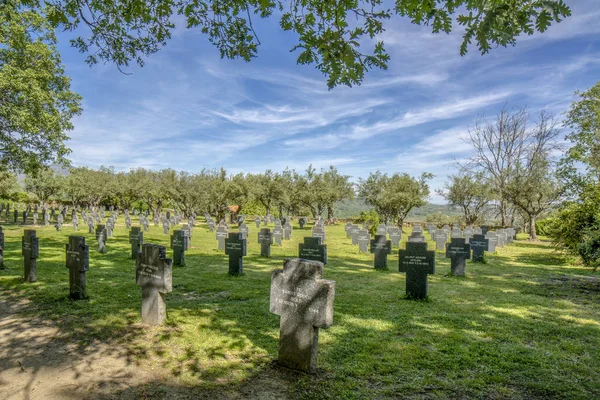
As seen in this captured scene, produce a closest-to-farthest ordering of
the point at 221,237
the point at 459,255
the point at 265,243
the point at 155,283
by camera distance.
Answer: the point at 155,283 → the point at 459,255 → the point at 265,243 → the point at 221,237

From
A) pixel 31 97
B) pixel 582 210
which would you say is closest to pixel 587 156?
pixel 582 210

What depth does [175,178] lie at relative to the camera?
142 ft

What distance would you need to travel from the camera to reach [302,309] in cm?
394

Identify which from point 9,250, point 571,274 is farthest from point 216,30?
point 9,250

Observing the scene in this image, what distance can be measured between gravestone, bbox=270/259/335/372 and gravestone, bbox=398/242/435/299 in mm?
3867

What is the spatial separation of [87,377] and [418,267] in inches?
238

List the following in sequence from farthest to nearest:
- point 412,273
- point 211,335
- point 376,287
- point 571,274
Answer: point 571,274 < point 376,287 < point 412,273 < point 211,335

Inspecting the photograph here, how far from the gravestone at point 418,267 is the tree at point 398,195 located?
2645cm

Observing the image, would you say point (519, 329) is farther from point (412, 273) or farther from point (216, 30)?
point (216, 30)

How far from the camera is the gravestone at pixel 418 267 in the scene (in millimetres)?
7047

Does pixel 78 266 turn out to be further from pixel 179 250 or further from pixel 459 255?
pixel 459 255

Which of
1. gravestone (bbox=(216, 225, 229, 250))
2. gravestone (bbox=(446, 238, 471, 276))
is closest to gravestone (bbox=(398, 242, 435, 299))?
gravestone (bbox=(446, 238, 471, 276))

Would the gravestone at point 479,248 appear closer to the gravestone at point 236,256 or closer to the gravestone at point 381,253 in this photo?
the gravestone at point 381,253

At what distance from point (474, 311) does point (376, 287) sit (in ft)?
8.31
